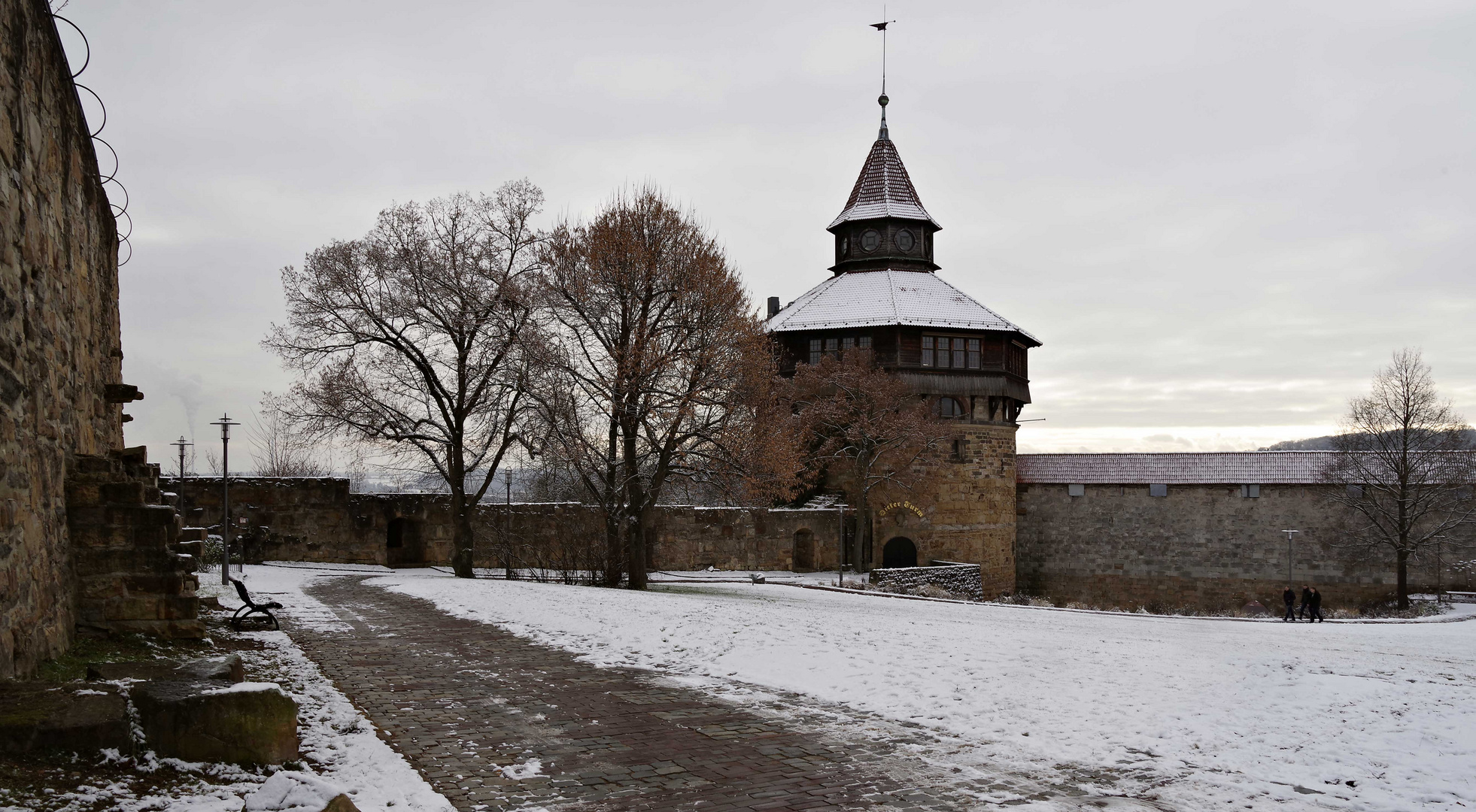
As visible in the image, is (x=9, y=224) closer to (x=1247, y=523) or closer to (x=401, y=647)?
(x=401, y=647)

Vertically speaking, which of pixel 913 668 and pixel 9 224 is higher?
pixel 9 224

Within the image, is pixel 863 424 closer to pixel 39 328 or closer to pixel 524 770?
pixel 524 770

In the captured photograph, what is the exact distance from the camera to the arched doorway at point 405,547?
99.0 ft

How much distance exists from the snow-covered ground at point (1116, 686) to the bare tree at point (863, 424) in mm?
18099

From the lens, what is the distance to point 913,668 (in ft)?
32.9

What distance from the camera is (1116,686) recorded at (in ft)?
30.5

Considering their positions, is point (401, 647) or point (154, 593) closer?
point (154, 593)

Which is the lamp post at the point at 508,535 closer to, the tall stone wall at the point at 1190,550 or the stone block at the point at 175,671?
the stone block at the point at 175,671

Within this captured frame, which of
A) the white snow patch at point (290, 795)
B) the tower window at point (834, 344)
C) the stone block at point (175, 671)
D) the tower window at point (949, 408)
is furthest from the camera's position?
the tower window at point (949, 408)

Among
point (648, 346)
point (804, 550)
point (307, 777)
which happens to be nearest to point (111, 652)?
point (307, 777)

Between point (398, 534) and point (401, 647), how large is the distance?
21.2 meters

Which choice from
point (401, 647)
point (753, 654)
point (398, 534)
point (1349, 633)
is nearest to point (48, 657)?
point (401, 647)

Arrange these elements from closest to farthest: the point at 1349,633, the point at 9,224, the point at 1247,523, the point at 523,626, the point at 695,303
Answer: the point at 9,224
the point at 523,626
the point at 1349,633
the point at 695,303
the point at 1247,523

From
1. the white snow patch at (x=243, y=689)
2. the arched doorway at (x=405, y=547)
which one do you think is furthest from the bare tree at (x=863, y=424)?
the white snow patch at (x=243, y=689)
